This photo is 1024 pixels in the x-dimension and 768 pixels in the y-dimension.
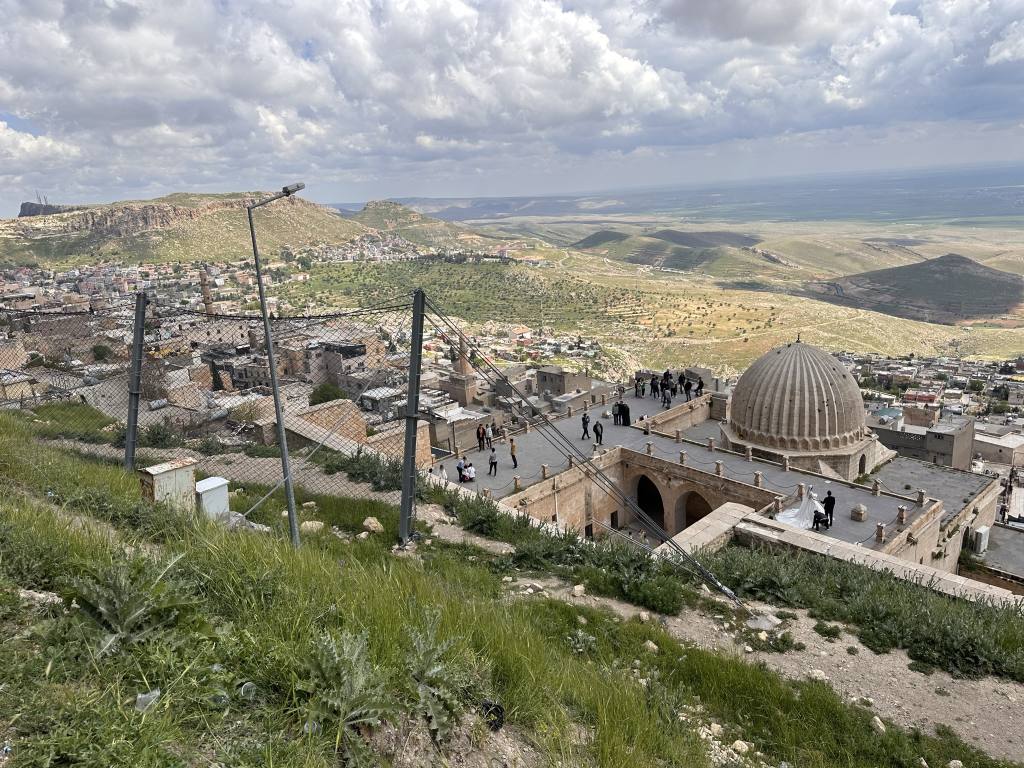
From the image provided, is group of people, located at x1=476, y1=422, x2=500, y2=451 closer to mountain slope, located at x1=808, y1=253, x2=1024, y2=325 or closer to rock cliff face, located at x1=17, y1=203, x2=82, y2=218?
mountain slope, located at x1=808, y1=253, x2=1024, y2=325

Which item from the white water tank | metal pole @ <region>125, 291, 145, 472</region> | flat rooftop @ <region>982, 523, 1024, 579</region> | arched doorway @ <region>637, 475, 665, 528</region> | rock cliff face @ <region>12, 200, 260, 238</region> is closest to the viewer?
the white water tank

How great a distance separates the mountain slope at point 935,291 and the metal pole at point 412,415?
136m

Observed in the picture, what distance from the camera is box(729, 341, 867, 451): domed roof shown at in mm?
19578

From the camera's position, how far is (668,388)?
26.2 m

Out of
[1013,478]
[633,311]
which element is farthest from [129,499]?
[633,311]

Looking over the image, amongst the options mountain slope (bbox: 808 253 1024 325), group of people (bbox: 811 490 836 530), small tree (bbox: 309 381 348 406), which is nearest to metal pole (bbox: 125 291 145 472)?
group of people (bbox: 811 490 836 530)

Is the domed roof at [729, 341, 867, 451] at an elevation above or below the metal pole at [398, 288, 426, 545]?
below

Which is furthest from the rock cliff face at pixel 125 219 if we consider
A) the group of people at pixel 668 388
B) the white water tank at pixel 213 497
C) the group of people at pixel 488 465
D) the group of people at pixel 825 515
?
the white water tank at pixel 213 497

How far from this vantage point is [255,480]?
10469 mm

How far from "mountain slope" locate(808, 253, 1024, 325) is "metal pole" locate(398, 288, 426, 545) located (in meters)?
136

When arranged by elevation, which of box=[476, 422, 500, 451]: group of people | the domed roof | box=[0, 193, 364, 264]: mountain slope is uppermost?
box=[0, 193, 364, 264]: mountain slope

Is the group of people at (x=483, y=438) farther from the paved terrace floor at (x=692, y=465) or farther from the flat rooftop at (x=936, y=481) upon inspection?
the flat rooftop at (x=936, y=481)

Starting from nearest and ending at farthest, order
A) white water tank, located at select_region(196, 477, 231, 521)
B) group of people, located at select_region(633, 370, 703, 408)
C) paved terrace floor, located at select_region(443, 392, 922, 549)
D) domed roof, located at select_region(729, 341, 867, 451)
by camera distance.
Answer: white water tank, located at select_region(196, 477, 231, 521), paved terrace floor, located at select_region(443, 392, 922, 549), domed roof, located at select_region(729, 341, 867, 451), group of people, located at select_region(633, 370, 703, 408)

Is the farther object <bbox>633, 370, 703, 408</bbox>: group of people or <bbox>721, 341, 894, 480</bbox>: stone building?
<bbox>633, 370, 703, 408</bbox>: group of people
